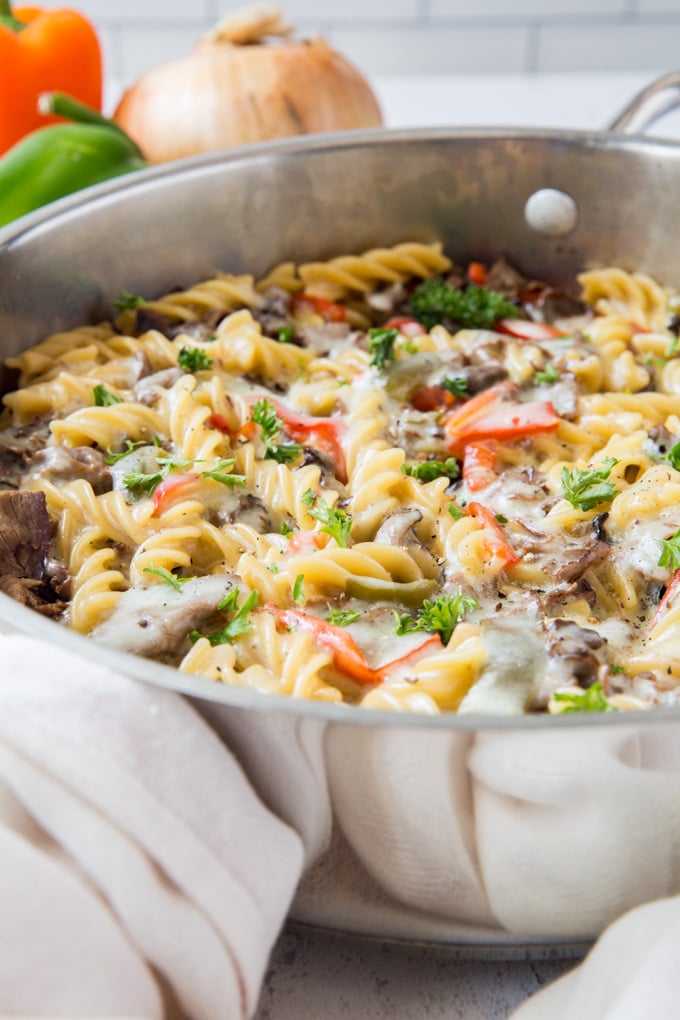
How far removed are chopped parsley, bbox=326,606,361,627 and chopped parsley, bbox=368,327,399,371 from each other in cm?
125

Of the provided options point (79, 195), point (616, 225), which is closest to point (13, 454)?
point (79, 195)

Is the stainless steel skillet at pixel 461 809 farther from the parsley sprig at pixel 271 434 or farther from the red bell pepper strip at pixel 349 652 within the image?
the parsley sprig at pixel 271 434

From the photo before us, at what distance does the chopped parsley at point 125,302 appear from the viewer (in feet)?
13.6

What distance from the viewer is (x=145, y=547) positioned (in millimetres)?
2986

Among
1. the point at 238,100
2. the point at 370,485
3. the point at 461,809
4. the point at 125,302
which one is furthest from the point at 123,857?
the point at 238,100

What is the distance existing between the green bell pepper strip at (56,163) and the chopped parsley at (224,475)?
1.76 metres

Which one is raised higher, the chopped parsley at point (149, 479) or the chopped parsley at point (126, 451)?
the chopped parsley at point (149, 479)

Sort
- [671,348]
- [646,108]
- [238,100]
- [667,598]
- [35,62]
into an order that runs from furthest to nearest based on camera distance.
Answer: [35,62]
[238,100]
[646,108]
[671,348]
[667,598]

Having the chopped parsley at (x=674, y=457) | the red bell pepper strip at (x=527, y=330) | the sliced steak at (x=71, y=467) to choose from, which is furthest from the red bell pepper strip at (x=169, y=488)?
the red bell pepper strip at (x=527, y=330)

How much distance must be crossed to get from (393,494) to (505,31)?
5.98 metres

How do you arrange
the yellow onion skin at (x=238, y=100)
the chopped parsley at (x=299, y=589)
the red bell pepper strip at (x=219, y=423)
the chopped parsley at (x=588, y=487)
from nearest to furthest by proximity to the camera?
1. the chopped parsley at (x=299, y=589)
2. the chopped parsley at (x=588, y=487)
3. the red bell pepper strip at (x=219, y=423)
4. the yellow onion skin at (x=238, y=100)

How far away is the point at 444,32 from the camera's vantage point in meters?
8.16

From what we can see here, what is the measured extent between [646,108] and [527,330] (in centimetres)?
123

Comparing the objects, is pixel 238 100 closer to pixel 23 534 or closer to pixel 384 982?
pixel 23 534
